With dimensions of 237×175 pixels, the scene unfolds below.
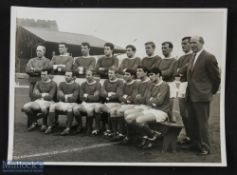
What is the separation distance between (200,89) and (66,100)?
0.88ft

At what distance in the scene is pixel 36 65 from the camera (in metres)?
0.69

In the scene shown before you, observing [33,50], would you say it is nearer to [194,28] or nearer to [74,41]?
[74,41]

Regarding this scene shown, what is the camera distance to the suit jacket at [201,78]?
2.21 feet

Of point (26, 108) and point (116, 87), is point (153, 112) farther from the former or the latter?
point (26, 108)


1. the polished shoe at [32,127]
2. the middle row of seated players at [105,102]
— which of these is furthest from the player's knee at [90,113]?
the polished shoe at [32,127]

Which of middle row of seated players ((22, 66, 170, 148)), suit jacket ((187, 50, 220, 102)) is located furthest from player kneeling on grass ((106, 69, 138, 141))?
suit jacket ((187, 50, 220, 102))

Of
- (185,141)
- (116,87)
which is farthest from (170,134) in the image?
(116,87)

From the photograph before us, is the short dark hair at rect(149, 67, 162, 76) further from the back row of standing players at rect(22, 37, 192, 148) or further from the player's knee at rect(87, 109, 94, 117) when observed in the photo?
the player's knee at rect(87, 109, 94, 117)

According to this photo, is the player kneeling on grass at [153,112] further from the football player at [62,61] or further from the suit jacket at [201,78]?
the football player at [62,61]

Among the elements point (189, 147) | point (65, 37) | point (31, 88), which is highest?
point (65, 37)

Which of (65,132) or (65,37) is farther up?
(65,37)

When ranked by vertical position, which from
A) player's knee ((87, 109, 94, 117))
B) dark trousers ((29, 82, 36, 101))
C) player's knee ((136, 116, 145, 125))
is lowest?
player's knee ((136, 116, 145, 125))

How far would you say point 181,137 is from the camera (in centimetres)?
68

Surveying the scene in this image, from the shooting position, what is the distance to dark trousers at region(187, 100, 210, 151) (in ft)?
2.23
